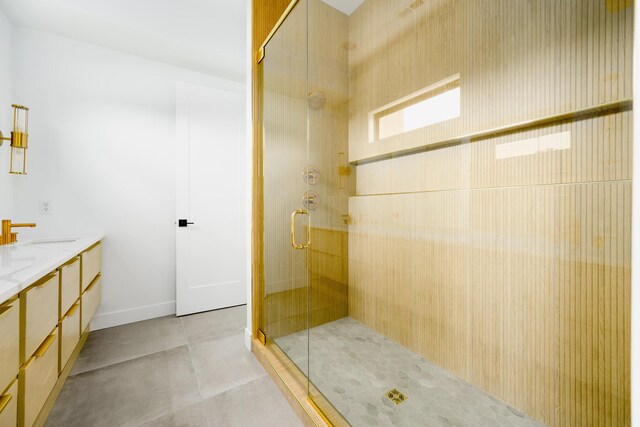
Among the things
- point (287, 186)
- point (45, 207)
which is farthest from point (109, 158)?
point (287, 186)

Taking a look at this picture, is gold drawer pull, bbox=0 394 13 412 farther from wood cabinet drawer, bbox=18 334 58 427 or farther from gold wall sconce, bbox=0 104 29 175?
gold wall sconce, bbox=0 104 29 175

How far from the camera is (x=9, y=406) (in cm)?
82

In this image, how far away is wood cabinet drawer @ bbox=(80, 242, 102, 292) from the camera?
5.68 feet

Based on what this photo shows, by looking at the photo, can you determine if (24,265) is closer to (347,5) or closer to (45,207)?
(45,207)

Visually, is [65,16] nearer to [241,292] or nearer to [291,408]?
[241,292]

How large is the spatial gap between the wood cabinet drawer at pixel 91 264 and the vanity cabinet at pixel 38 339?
52mm

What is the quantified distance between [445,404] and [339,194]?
50.8 inches

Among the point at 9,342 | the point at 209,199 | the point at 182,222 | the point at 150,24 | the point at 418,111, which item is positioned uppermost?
the point at 150,24

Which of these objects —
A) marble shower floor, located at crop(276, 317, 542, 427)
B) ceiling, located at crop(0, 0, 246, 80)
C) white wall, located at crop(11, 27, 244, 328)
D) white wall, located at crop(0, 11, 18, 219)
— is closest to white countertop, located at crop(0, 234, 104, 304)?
white wall, located at crop(0, 11, 18, 219)

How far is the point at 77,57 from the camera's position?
2.26 metres

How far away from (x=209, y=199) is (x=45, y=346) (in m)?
1.79

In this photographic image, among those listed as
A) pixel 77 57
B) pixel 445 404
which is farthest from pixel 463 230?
pixel 77 57

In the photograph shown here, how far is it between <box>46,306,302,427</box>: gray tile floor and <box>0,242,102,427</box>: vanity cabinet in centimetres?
15

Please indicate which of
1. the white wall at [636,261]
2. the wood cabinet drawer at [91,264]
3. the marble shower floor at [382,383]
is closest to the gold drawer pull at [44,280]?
the wood cabinet drawer at [91,264]
